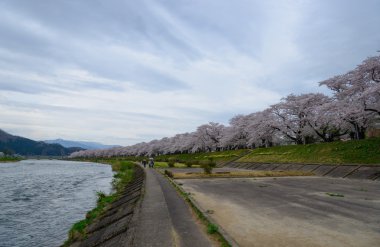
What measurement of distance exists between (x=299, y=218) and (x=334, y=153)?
29.7 m

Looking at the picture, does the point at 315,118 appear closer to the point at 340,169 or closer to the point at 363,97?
the point at 363,97

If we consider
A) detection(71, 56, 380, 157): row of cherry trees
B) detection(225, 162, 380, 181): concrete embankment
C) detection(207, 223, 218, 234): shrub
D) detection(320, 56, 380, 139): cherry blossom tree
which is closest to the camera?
detection(207, 223, 218, 234): shrub

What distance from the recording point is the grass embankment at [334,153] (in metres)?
33.7

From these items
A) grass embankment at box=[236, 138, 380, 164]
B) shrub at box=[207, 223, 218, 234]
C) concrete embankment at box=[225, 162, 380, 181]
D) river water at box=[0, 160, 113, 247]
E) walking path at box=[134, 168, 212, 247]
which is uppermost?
grass embankment at box=[236, 138, 380, 164]

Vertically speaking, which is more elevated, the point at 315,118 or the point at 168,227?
the point at 315,118

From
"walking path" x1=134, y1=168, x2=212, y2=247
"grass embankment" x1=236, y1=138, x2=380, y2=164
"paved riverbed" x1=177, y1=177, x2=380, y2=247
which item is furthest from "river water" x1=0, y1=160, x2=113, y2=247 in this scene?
"grass embankment" x1=236, y1=138, x2=380, y2=164

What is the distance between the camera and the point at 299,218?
12148 millimetres

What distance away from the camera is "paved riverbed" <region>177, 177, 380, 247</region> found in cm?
917

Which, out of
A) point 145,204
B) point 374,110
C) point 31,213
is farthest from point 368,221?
point 374,110

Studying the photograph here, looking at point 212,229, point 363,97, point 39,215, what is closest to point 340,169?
point 363,97

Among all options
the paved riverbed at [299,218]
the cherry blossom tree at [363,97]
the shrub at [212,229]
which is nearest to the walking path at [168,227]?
the shrub at [212,229]

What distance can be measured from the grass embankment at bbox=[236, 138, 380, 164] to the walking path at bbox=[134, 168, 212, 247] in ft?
82.6

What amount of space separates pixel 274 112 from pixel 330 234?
6168cm

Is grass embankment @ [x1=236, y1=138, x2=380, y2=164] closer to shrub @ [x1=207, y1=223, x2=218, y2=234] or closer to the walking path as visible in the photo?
the walking path
